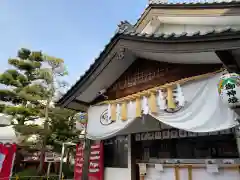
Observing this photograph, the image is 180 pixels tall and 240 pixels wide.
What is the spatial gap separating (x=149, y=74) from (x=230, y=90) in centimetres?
251

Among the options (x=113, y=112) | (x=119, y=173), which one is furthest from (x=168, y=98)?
(x=119, y=173)

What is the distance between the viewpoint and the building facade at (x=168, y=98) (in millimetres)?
3506

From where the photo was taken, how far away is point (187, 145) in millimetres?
4762

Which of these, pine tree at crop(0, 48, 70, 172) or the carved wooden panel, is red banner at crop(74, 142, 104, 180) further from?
pine tree at crop(0, 48, 70, 172)

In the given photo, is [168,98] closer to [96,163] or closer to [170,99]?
[170,99]

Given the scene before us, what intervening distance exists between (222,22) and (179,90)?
179 inches

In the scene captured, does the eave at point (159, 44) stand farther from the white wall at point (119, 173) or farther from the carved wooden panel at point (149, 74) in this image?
the white wall at point (119, 173)

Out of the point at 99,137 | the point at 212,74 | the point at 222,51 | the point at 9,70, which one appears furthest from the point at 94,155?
the point at 9,70

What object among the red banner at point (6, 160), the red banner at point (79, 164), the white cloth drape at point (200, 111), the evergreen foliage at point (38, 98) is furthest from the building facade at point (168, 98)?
the evergreen foliage at point (38, 98)

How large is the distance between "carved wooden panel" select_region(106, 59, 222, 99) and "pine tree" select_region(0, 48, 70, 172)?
372 inches

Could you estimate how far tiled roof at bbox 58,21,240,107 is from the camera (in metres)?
3.16

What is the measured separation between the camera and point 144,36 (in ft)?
13.8

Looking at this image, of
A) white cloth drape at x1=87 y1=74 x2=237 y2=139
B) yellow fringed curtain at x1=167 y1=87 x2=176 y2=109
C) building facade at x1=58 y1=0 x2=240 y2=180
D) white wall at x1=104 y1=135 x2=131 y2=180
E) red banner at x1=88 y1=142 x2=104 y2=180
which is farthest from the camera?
red banner at x1=88 y1=142 x2=104 y2=180

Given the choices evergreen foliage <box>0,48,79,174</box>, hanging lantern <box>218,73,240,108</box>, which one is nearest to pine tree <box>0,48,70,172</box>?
evergreen foliage <box>0,48,79,174</box>
